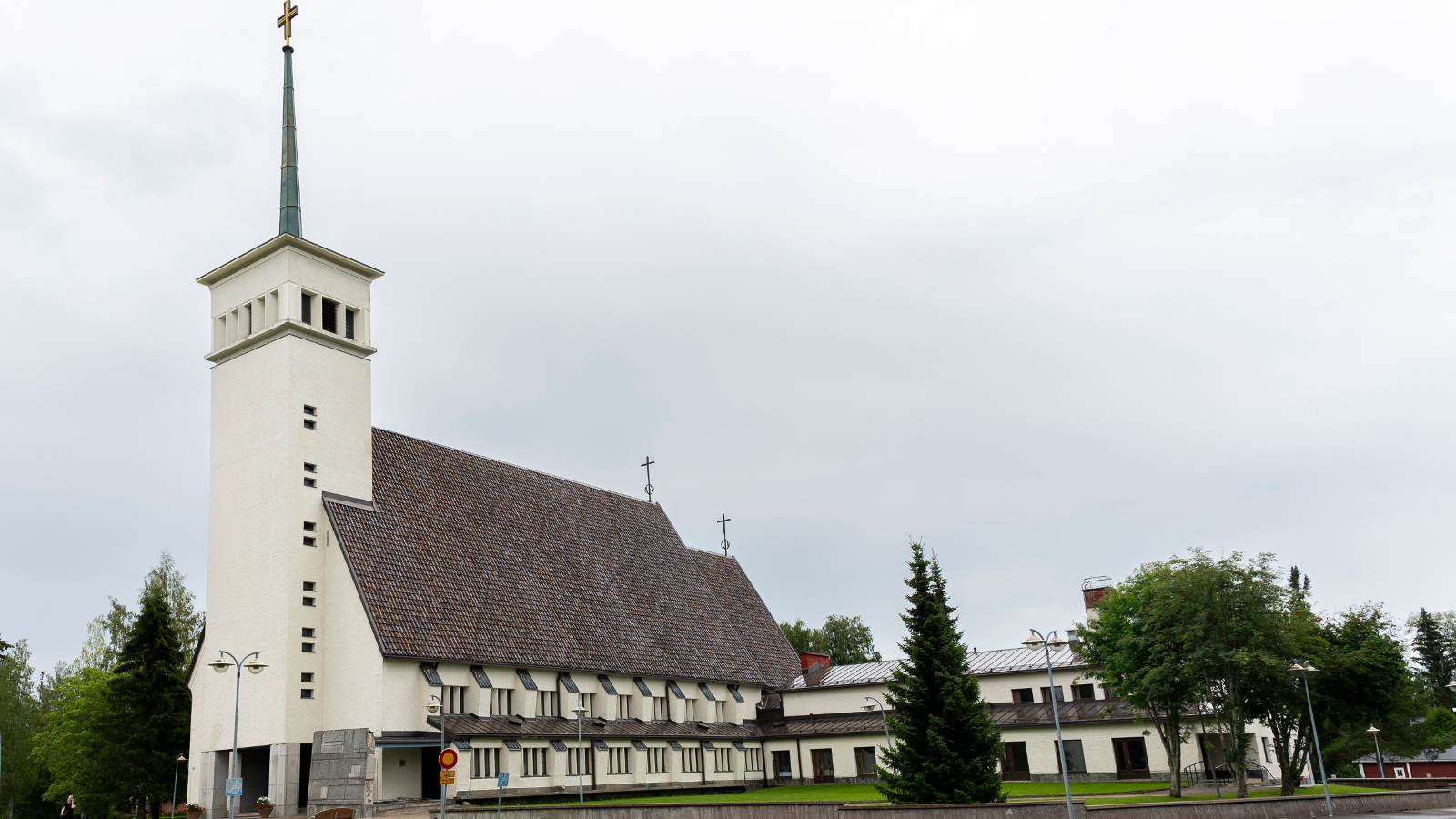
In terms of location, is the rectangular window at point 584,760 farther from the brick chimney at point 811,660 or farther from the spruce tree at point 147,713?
the brick chimney at point 811,660

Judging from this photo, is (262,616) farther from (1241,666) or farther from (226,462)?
(1241,666)

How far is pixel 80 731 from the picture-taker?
59094mm

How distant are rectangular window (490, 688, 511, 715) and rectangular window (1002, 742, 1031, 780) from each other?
23082mm

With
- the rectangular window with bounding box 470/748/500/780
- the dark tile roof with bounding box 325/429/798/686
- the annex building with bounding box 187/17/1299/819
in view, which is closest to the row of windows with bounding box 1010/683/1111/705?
the annex building with bounding box 187/17/1299/819

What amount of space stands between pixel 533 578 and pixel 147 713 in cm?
2123

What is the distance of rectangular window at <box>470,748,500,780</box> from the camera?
129 feet

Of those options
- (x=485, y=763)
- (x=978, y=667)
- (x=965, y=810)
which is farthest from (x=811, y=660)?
(x=965, y=810)

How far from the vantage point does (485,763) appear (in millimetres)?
40031

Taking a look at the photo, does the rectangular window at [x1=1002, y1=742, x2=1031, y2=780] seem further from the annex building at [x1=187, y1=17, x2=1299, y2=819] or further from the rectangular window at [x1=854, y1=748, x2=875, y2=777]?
the rectangular window at [x1=854, y1=748, x2=875, y2=777]

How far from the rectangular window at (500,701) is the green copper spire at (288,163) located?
2153 cm

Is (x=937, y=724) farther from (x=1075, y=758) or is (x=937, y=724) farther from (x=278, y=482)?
(x=278, y=482)

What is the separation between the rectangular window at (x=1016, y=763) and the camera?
48938 millimetres

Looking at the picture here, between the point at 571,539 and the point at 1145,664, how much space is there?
2898 centimetres

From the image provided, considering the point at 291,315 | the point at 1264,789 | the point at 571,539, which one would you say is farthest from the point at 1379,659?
the point at 291,315
